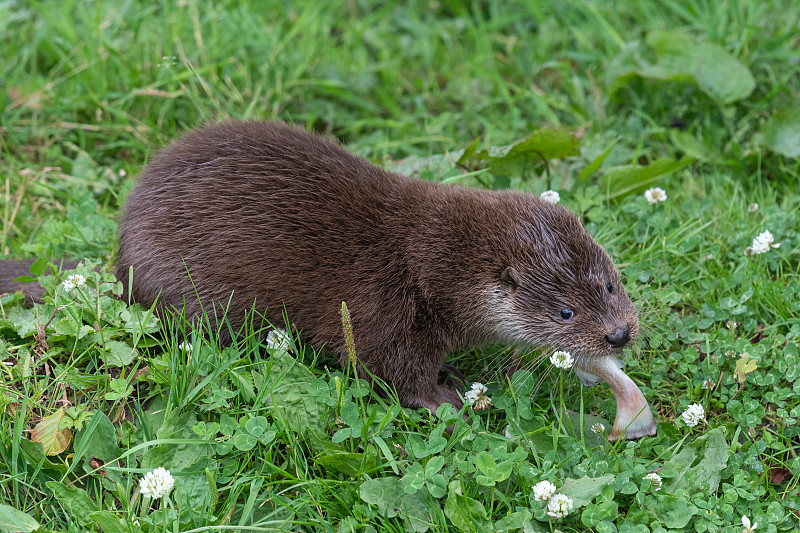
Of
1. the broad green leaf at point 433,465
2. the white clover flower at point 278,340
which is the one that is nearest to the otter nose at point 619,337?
the broad green leaf at point 433,465

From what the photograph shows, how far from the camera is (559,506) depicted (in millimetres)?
2668

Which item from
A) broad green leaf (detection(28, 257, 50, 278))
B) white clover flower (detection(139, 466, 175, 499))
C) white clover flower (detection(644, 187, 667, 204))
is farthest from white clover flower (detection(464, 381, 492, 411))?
broad green leaf (detection(28, 257, 50, 278))

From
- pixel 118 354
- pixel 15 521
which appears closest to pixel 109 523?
pixel 15 521

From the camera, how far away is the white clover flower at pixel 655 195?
162 inches

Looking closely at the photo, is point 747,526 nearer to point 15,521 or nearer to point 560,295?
point 560,295

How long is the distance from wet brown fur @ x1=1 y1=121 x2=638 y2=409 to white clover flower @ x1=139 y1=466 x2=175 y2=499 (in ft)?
2.57

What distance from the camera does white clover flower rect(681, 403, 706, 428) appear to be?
3.10m

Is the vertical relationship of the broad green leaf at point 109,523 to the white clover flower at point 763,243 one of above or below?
above

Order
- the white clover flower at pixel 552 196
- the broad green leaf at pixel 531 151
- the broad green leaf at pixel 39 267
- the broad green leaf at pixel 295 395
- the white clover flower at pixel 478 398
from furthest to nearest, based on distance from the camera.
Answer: the broad green leaf at pixel 531 151 < the white clover flower at pixel 552 196 < the broad green leaf at pixel 39 267 < the white clover flower at pixel 478 398 < the broad green leaf at pixel 295 395

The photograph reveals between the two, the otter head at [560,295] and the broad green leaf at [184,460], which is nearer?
the broad green leaf at [184,460]

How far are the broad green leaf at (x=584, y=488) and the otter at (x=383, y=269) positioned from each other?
501mm

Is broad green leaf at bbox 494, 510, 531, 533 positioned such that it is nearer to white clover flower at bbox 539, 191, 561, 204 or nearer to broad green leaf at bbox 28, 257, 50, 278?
white clover flower at bbox 539, 191, 561, 204

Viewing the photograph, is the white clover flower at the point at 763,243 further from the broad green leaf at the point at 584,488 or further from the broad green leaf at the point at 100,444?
the broad green leaf at the point at 100,444

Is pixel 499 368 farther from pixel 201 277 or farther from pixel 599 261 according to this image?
pixel 201 277
